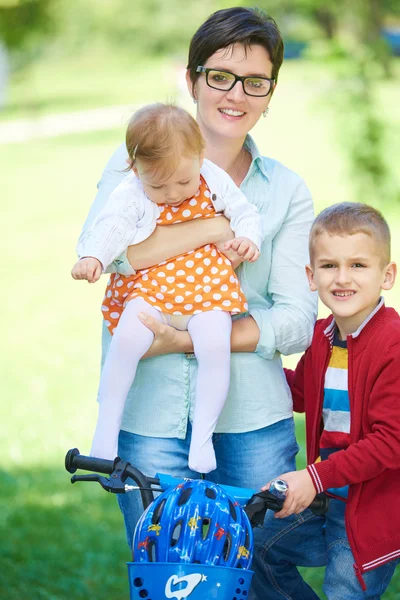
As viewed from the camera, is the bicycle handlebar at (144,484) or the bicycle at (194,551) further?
the bicycle handlebar at (144,484)

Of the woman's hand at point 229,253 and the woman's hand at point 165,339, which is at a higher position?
the woman's hand at point 229,253

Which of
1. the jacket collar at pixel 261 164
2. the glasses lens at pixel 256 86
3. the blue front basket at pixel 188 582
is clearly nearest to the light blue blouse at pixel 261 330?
the jacket collar at pixel 261 164

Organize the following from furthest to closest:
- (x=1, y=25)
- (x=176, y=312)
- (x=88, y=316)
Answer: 1. (x=1, y=25)
2. (x=88, y=316)
3. (x=176, y=312)

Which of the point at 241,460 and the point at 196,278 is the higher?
the point at 196,278

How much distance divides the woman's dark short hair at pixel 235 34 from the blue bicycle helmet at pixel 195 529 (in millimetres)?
1357

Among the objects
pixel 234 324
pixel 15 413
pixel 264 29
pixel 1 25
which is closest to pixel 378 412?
pixel 234 324

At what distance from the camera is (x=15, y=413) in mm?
7379

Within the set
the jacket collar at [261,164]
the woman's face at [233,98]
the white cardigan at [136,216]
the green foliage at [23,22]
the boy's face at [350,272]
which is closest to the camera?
the boy's face at [350,272]

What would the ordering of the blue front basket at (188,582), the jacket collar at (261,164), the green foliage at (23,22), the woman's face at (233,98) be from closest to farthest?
1. the blue front basket at (188,582)
2. the woman's face at (233,98)
3. the jacket collar at (261,164)
4. the green foliage at (23,22)

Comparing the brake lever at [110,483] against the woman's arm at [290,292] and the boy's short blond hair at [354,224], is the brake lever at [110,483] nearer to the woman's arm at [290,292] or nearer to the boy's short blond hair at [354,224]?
the woman's arm at [290,292]

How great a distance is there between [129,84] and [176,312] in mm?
38679

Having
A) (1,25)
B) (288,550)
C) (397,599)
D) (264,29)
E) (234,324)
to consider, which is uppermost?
(1,25)

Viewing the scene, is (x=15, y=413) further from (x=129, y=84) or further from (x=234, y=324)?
(x=129, y=84)

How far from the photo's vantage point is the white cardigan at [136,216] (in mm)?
2730
